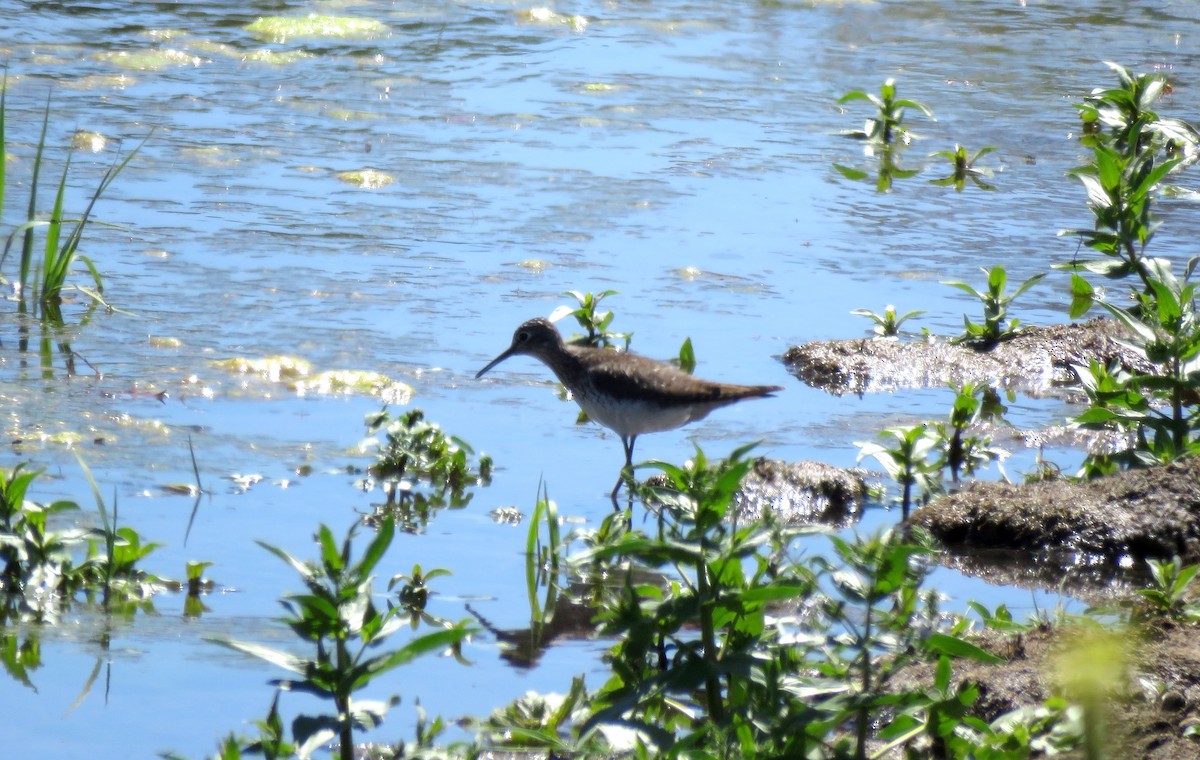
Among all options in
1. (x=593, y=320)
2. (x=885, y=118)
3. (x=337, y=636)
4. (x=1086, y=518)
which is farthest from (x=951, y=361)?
(x=337, y=636)

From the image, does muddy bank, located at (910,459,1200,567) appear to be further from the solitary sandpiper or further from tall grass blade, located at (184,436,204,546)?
tall grass blade, located at (184,436,204,546)

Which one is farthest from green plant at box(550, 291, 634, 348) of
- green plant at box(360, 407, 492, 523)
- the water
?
green plant at box(360, 407, 492, 523)

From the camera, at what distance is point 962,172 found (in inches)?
372

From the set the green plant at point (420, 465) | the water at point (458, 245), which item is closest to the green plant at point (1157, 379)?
the water at point (458, 245)

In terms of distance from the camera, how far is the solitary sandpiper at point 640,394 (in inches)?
220

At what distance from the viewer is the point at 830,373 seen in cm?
634

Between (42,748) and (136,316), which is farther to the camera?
(136,316)

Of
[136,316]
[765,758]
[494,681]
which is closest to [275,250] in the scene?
[136,316]

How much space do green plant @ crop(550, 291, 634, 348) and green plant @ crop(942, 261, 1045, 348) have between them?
1455 millimetres

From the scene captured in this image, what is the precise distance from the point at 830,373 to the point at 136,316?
2941 millimetres

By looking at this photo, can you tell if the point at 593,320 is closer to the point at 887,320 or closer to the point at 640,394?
the point at 640,394

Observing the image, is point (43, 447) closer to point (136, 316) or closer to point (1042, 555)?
point (136, 316)

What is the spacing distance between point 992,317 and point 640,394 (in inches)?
75.9

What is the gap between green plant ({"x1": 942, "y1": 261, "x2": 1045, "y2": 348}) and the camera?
21.8ft
